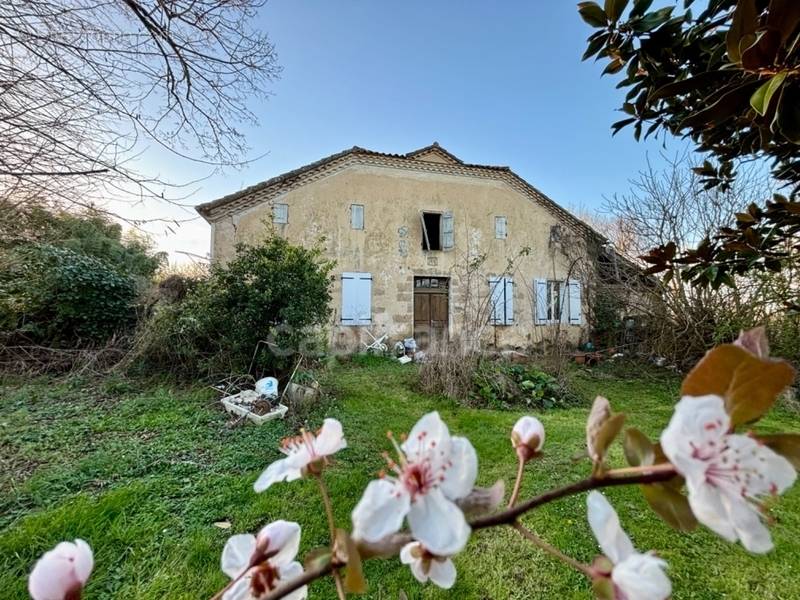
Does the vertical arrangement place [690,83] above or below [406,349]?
above

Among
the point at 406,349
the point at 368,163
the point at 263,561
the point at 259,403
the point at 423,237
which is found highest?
the point at 368,163

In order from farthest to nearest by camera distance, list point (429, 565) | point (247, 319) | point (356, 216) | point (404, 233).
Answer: point (404, 233) → point (356, 216) → point (247, 319) → point (429, 565)

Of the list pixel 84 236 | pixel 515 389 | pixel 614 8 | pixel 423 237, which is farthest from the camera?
pixel 423 237

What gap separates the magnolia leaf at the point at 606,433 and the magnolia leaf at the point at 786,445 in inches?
4.7

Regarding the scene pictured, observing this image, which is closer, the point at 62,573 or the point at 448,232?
the point at 62,573

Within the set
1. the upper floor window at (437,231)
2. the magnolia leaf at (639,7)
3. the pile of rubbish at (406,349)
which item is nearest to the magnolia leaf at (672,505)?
the magnolia leaf at (639,7)

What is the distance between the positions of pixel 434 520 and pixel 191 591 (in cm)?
218

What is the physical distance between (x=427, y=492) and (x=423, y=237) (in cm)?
1021

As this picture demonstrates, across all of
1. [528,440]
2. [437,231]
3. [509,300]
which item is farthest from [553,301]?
[528,440]

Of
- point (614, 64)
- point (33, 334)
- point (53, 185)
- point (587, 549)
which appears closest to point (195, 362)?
point (33, 334)

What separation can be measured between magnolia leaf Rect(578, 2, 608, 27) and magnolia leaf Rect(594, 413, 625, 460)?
2.11 metres

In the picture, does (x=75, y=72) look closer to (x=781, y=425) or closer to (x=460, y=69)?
(x=460, y=69)

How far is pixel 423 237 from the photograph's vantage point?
10359mm

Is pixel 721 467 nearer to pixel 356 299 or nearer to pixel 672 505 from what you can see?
pixel 672 505
